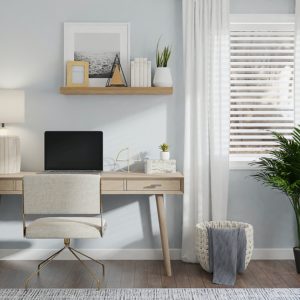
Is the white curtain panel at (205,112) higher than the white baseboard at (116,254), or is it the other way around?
the white curtain panel at (205,112)

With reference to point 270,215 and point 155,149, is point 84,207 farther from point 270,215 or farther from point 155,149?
point 270,215

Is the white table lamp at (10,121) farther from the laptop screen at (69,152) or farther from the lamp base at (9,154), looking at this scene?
the laptop screen at (69,152)

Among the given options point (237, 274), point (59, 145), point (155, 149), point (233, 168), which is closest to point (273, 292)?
point (237, 274)

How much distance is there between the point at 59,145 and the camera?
4.22 m

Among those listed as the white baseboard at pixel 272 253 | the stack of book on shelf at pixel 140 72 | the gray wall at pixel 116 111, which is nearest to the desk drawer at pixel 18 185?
the gray wall at pixel 116 111

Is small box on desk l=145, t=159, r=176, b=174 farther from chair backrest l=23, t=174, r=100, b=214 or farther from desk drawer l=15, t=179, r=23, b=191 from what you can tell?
desk drawer l=15, t=179, r=23, b=191

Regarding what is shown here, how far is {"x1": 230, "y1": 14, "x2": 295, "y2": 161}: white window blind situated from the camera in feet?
14.4

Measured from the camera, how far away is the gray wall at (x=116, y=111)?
4.34 metres

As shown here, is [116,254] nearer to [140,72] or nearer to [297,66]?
[140,72]

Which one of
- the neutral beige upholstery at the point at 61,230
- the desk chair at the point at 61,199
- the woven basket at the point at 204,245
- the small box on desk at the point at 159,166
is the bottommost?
the woven basket at the point at 204,245

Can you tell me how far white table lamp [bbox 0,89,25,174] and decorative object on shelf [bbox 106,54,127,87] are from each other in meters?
0.74

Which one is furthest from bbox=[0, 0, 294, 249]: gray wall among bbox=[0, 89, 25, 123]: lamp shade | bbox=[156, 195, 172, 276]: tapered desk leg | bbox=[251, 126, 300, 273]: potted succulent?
bbox=[156, 195, 172, 276]: tapered desk leg

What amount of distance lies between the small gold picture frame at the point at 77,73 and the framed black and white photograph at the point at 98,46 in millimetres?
75

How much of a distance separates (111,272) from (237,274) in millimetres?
1000
